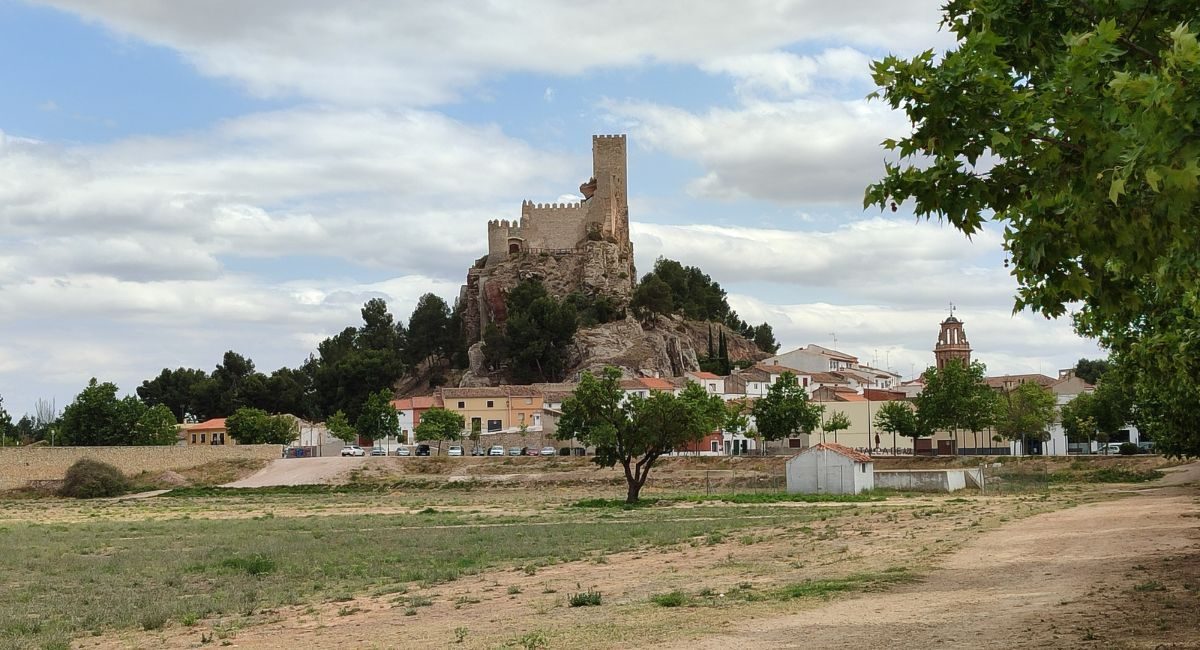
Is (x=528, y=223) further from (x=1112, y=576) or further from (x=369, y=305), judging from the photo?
(x=1112, y=576)

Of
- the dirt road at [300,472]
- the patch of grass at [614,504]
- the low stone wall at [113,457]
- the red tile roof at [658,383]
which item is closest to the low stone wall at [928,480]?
the patch of grass at [614,504]

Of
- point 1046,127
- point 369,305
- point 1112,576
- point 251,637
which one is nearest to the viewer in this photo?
point 1046,127

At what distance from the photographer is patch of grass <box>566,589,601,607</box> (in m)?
19.4

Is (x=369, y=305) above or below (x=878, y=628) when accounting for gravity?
above

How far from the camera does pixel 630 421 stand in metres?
Answer: 55.5

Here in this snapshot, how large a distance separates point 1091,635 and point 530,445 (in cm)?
9720

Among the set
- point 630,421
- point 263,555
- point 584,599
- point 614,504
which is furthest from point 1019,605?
point 630,421

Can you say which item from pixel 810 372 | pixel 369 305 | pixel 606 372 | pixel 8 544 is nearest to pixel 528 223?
pixel 369 305

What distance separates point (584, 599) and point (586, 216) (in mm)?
130792

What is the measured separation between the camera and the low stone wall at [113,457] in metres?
80.9

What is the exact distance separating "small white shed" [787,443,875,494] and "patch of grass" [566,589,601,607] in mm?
39938

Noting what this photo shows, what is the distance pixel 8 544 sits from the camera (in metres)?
35.9

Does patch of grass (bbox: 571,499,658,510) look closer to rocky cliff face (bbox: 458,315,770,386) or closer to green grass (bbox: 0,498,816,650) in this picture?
green grass (bbox: 0,498,816,650)

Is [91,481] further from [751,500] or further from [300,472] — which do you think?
[751,500]
